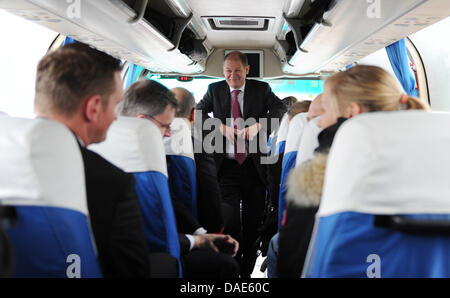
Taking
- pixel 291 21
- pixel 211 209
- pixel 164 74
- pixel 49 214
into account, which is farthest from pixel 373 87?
pixel 164 74

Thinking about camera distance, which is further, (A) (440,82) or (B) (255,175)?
(A) (440,82)

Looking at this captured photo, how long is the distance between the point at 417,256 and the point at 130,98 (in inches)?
64.7

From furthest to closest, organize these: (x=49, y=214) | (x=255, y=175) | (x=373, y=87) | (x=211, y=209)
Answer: (x=255, y=175) < (x=211, y=209) < (x=373, y=87) < (x=49, y=214)

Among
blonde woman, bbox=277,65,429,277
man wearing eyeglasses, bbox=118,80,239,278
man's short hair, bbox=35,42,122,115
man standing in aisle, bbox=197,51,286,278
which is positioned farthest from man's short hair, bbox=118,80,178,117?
man standing in aisle, bbox=197,51,286,278

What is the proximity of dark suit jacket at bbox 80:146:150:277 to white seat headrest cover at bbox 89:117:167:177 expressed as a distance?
0.27m

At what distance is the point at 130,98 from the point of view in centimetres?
219

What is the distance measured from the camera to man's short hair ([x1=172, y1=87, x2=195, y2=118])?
273 cm

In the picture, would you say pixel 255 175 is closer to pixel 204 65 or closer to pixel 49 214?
pixel 49 214

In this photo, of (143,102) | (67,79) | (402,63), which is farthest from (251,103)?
(67,79)

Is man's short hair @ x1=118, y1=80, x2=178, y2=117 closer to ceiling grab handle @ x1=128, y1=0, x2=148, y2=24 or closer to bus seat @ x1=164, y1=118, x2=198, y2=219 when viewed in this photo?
bus seat @ x1=164, y1=118, x2=198, y2=219

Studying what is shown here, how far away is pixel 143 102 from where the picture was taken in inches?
85.7
